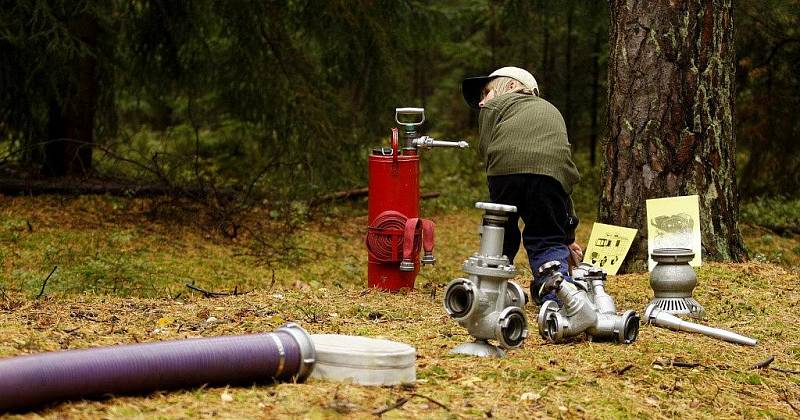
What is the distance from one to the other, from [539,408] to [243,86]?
9.09 meters

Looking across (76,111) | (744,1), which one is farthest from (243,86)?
(744,1)

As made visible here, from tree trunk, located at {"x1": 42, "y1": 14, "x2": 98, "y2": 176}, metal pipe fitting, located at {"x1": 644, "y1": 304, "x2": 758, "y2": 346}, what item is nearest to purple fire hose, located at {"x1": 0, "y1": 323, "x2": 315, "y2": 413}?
metal pipe fitting, located at {"x1": 644, "y1": 304, "x2": 758, "y2": 346}

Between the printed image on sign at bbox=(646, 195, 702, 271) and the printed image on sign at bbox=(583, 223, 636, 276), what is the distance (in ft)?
0.61

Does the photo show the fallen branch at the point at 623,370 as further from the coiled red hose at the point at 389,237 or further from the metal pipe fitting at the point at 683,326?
the coiled red hose at the point at 389,237

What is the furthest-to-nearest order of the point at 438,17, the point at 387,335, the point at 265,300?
the point at 438,17, the point at 265,300, the point at 387,335

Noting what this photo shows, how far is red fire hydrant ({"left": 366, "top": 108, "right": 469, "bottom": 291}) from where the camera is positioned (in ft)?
21.3

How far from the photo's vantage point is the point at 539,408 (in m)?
3.68

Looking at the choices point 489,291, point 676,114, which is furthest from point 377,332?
point 676,114

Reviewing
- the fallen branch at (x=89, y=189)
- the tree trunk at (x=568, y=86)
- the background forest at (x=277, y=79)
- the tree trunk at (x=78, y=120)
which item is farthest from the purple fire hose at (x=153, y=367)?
the tree trunk at (x=568, y=86)

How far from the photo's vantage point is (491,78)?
5.71m

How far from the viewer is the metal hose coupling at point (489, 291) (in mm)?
4199

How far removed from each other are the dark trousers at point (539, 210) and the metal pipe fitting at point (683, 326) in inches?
22.6

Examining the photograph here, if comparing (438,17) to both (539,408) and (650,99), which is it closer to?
(650,99)

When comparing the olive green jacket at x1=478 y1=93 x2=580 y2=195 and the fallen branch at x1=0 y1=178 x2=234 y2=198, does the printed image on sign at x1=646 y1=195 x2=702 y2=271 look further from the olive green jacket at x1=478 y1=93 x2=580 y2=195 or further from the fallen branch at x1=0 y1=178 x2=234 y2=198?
the fallen branch at x1=0 y1=178 x2=234 y2=198
